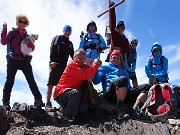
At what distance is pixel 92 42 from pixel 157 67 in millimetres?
2511

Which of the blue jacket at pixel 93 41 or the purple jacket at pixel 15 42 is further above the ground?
the blue jacket at pixel 93 41

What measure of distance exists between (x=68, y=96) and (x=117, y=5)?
18.7 feet

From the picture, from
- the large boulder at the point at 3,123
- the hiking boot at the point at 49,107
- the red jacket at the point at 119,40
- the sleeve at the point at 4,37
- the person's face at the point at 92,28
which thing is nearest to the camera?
the large boulder at the point at 3,123

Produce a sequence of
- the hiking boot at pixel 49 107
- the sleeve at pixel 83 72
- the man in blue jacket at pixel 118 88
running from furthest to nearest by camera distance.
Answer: the hiking boot at pixel 49 107 → the man in blue jacket at pixel 118 88 → the sleeve at pixel 83 72

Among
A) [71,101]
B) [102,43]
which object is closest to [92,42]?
[102,43]

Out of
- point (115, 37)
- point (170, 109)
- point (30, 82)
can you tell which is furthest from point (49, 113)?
point (115, 37)

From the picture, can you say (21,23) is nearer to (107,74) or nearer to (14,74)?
(14,74)

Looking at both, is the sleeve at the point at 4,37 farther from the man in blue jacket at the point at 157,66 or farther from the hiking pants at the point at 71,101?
the man in blue jacket at the point at 157,66

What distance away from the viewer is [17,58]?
772cm

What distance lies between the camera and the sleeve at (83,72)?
22.0 ft

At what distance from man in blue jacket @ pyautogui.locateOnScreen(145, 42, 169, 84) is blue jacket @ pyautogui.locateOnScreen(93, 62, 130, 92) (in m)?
2.33

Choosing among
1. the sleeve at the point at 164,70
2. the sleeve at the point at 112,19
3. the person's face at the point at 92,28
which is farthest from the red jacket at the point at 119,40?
the sleeve at the point at 164,70

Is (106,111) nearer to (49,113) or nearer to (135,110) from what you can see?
(135,110)

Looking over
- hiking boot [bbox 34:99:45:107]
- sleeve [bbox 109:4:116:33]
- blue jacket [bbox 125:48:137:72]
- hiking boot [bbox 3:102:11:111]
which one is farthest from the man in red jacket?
sleeve [bbox 109:4:116:33]
